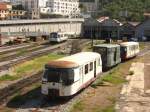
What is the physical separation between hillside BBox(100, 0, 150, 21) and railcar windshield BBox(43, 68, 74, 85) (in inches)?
4788

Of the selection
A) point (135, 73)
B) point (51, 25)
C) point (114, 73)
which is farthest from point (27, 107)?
point (51, 25)

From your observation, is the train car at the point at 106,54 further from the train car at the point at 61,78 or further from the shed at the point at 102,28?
the shed at the point at 102,28

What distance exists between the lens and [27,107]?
26.1 meters

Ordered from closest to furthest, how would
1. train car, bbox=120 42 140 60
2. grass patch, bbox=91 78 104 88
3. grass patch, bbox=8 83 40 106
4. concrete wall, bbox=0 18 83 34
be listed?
grass patch, bbox=8 83 40 106 → grass patch, bbox=91 78 104 88 → train car, bbox=120 42 140 60 → concrete wall, bbox=0 18 83 34

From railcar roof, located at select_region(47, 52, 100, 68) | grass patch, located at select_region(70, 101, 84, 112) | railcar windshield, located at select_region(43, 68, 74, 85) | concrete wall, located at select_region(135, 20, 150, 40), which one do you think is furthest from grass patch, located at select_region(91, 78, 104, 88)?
concrete wall, located at select_region(135, 20, 150, 40)

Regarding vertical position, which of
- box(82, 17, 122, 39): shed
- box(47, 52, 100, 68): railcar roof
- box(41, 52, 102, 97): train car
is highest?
box(47, 52, 100, 68): railcar roof

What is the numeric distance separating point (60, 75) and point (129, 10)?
484 feet

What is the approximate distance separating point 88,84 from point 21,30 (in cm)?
6992

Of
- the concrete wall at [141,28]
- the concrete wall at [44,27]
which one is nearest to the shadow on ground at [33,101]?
the concrete wall at [44,27]

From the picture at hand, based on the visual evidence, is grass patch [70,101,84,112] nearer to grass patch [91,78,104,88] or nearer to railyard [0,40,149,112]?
railyard [0,40,149,112]

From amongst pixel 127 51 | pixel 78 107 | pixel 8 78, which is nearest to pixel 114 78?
pixel 8 78

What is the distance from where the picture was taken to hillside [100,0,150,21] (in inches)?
5974

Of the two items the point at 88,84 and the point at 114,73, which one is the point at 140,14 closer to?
the point at 114,73

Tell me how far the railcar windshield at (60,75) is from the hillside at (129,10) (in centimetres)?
12161
